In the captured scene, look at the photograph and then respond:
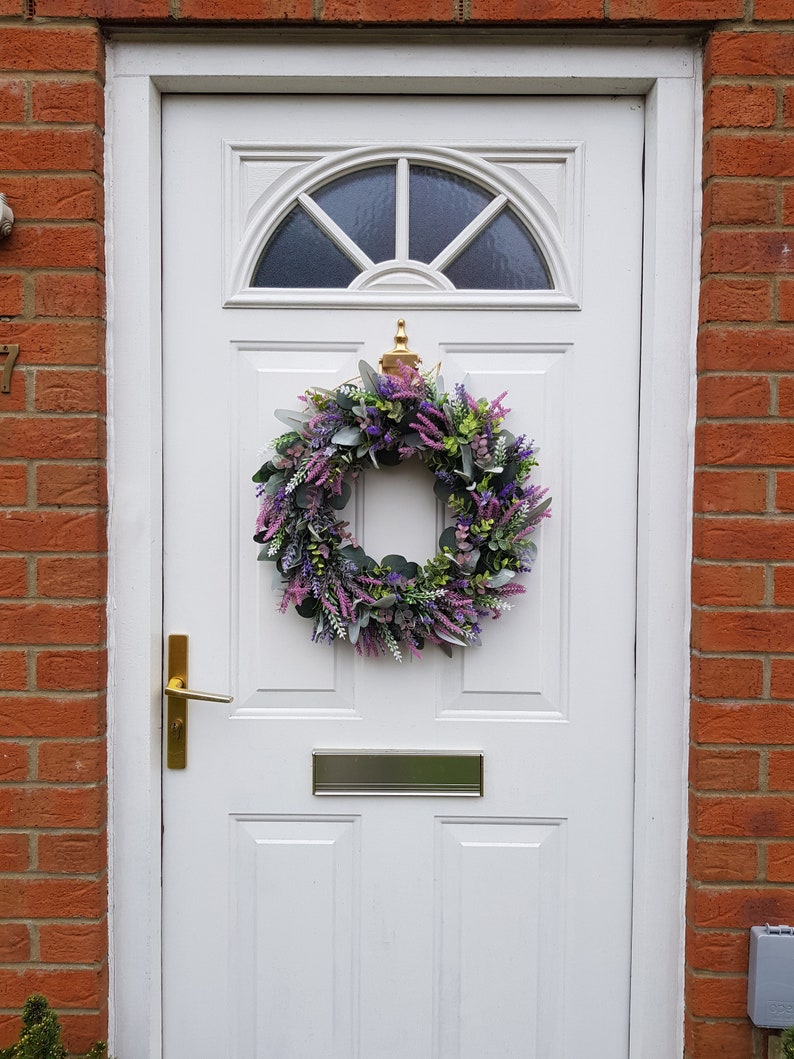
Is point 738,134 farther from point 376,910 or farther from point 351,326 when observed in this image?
point 376,910

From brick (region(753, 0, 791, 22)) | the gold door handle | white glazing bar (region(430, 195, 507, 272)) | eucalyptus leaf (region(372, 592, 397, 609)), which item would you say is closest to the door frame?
the gold door handle

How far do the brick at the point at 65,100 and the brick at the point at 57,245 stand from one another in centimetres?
23

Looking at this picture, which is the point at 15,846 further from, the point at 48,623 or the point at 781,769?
the point at 781,769

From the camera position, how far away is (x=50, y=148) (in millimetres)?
1706

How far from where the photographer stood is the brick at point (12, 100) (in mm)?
1697

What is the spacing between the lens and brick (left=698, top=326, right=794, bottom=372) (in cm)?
171

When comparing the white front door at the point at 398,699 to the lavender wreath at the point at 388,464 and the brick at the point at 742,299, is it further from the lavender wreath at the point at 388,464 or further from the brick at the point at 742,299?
the brick at the point at 742,299

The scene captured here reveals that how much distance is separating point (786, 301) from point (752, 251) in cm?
13

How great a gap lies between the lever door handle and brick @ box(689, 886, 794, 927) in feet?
3.94

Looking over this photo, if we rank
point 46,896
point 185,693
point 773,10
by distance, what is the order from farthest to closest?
point 185,693 < point 46,896 < point 773,10

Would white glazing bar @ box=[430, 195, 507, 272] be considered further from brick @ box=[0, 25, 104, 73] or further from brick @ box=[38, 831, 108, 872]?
brick @ box=[38, 831, 108, 872]

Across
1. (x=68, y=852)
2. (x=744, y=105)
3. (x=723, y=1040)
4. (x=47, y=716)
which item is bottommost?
Answer: (x=723, y=1040)

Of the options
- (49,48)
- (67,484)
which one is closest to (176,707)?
(67,484)

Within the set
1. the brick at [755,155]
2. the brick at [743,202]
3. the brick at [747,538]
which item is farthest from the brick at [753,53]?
the brick at [747,538]
